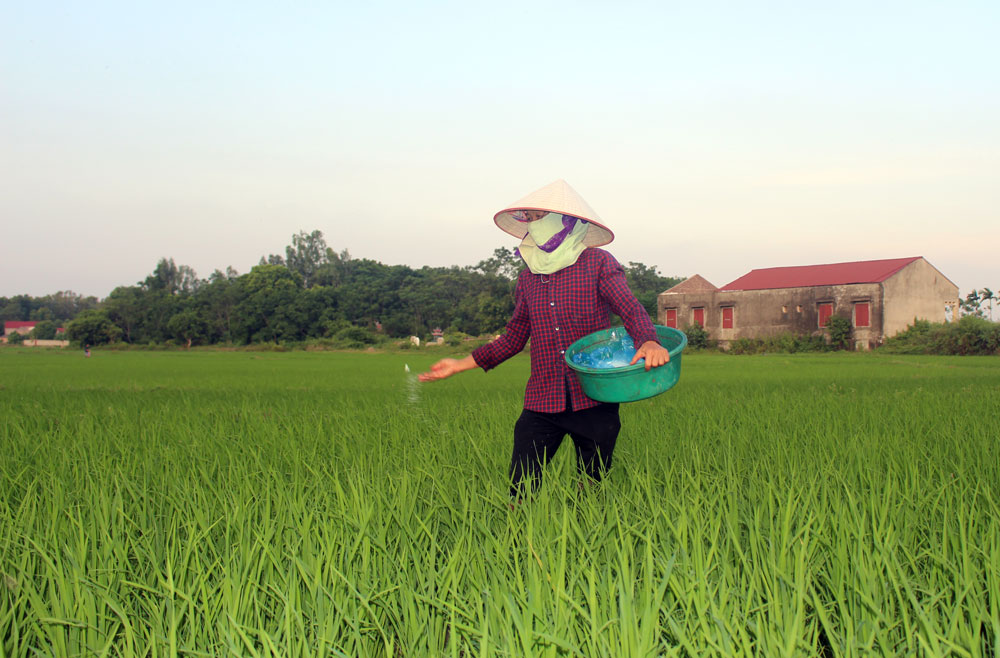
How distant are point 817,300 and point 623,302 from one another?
→ 26.6 metres

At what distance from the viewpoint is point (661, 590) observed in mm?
1428

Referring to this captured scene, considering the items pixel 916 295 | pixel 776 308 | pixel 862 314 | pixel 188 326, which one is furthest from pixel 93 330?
pixel 916 295

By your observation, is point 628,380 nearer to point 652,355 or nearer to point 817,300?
point 652,355

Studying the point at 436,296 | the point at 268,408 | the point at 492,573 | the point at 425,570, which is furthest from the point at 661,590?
the point at 436,296

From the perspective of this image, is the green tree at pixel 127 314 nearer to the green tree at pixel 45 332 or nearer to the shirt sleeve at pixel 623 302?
the green tree at pixel 45 332

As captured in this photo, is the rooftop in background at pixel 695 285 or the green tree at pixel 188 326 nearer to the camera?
the rooftop in background at pixel 695 285

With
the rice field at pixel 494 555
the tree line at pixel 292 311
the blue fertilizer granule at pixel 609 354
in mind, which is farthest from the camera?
the tree line at pixel 292 311

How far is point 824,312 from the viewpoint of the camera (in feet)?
87.0

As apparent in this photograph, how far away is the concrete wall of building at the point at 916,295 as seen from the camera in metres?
25.4

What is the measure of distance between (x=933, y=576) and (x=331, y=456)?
8.61ft

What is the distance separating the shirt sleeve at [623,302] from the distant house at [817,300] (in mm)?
25636

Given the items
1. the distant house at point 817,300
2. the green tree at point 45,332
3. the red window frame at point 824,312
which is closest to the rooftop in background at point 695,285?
the distant house at point 817,300

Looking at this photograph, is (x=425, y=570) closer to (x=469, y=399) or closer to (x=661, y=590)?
(x=661, y=590)

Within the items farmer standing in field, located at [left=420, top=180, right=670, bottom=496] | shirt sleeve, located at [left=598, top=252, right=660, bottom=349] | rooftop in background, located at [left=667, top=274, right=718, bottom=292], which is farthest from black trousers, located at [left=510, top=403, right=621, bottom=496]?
rooftop in background, located at [left=667, top=274, right=718, bottom=292]
